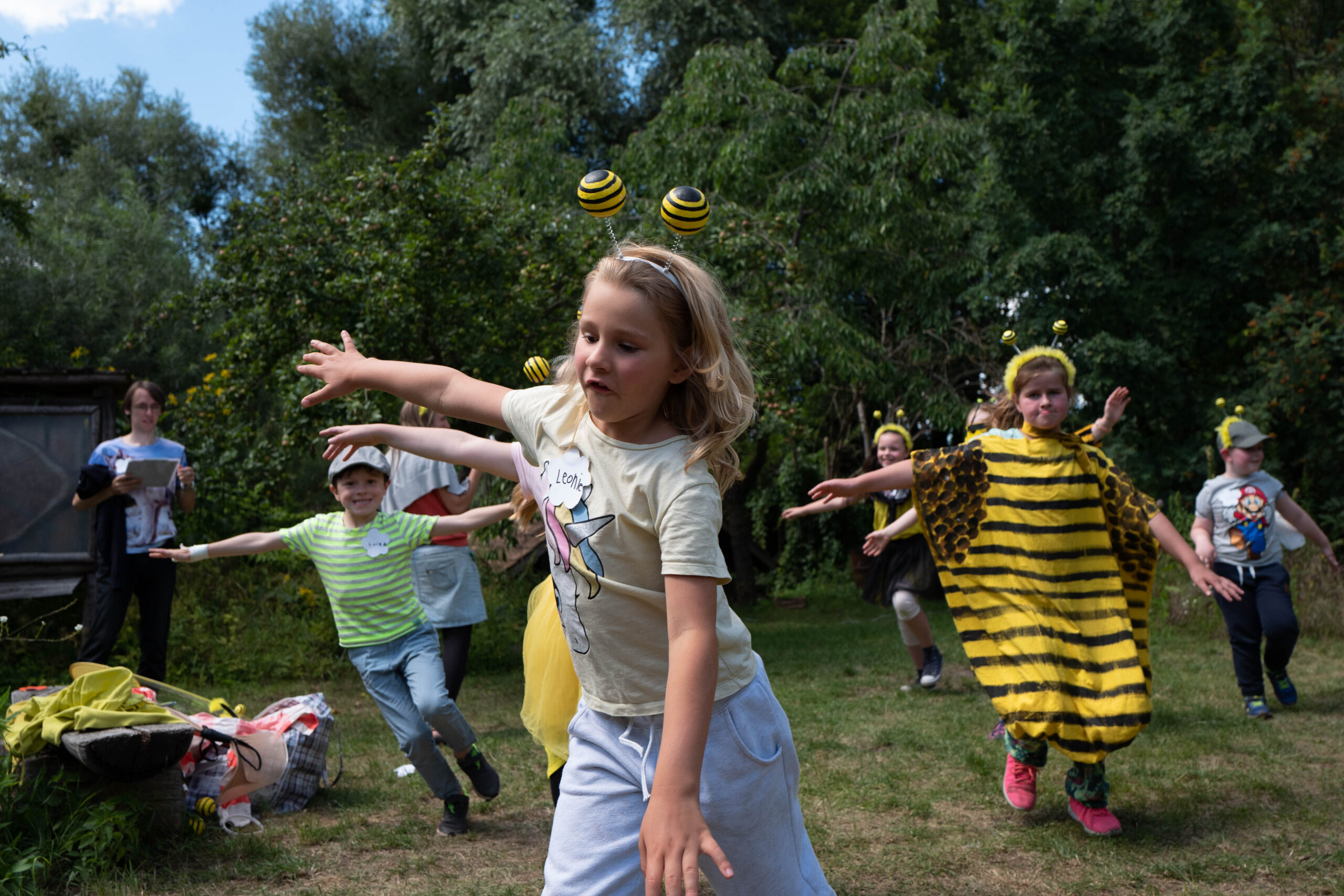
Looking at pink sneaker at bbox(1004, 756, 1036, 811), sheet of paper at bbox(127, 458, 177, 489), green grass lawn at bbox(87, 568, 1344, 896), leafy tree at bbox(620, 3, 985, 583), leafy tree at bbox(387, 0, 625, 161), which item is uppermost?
leafy tree at bbox(387, 0, 625, 161)

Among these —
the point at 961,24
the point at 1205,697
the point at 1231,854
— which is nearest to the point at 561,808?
the point at 1231,854

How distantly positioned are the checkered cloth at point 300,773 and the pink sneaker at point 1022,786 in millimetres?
3250

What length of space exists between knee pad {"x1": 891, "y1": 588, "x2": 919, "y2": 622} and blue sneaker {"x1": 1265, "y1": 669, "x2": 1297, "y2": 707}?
2.29 metres

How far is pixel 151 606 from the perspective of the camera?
6668mm

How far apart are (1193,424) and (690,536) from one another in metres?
15.6

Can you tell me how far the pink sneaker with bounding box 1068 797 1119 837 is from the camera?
4.38m

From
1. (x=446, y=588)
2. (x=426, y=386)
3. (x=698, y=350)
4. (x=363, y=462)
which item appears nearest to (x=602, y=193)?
(x=698, y=350)

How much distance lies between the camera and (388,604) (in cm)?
474

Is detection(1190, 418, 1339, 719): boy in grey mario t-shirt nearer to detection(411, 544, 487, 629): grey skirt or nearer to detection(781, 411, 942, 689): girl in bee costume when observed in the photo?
detection(781, 411, 942, 689): girl in bee costume

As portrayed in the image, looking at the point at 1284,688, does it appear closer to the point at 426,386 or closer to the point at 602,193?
the point at 602,193

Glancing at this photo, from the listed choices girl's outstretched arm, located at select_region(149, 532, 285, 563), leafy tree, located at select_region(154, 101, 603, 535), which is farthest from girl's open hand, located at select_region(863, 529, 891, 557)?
leafy tree, located at select_region(154, 101, 603, 535)

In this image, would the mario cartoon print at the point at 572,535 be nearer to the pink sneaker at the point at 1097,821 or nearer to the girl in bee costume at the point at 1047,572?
the girl in bee costume at the point at 1047,572

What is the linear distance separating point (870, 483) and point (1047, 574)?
1.03 m

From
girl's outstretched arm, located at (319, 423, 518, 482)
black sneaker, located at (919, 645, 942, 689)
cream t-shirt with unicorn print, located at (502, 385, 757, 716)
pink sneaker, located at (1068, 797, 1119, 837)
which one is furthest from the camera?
black sneaker, located at (919, 645, 942, 689)
